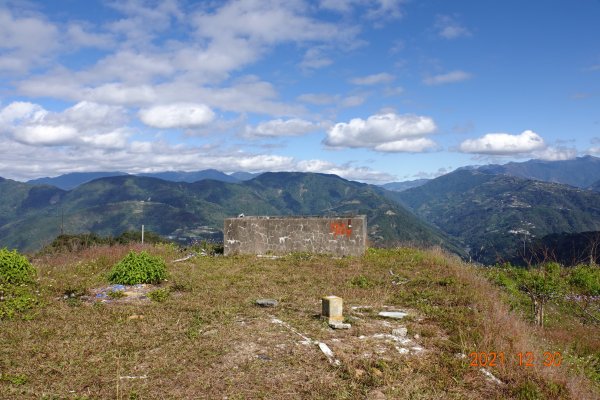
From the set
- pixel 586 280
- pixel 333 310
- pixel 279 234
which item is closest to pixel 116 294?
pixel 333 310

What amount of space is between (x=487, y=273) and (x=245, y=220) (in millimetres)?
10277

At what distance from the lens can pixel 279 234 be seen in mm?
18156

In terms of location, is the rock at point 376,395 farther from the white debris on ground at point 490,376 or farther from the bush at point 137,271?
the bush at point 137,271

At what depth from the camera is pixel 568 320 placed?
10.5 m

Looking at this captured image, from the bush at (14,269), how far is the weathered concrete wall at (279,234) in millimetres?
8727

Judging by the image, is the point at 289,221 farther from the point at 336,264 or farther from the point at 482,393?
the point at 482,393

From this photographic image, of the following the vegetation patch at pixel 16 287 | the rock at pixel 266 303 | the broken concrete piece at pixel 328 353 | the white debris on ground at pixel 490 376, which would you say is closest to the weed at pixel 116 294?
the vegetation patch at pixel 16 287

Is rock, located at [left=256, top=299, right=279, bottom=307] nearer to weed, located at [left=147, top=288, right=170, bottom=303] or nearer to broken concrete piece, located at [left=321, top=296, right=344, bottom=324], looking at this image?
broken concrete piece, located at [left=321, top=296, right=344, bottom=324]

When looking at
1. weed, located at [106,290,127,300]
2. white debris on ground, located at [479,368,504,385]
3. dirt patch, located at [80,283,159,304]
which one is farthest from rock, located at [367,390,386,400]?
weed, located at [106,290,127,300]

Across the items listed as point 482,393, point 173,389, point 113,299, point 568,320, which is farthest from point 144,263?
point 568,320

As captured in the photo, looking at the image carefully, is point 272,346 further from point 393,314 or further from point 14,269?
point 14,269

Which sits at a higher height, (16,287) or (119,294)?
(16,287)

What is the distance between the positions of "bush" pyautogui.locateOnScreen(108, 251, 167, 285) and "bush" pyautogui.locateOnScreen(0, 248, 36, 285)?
210 cm

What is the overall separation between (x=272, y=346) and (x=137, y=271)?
20.5ft
